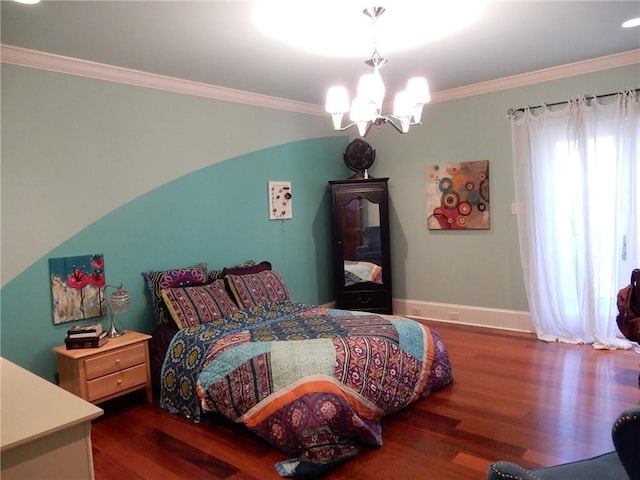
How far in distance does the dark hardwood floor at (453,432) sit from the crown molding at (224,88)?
2.53m

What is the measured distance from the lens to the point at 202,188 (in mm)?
4324

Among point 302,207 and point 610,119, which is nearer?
point 610,119

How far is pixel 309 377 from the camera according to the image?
2.65 m

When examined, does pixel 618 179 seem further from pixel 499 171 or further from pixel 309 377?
pixel 309 377

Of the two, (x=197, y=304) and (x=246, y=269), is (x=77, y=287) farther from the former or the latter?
(x=246, y=269)

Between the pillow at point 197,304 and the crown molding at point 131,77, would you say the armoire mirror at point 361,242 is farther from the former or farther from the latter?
the pillow at point 197,304

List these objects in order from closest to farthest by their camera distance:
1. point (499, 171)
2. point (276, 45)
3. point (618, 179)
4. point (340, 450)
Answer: point (340, 450), point (276, 45), point (618, 179), point (499, 171)

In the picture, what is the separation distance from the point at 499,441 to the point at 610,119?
3054 millimetres

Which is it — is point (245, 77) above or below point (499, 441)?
above

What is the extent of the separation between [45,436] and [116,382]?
6.76ft

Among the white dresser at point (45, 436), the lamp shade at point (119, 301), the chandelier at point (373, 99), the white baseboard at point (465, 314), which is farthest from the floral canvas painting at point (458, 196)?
the white dresser at point (45, 436)

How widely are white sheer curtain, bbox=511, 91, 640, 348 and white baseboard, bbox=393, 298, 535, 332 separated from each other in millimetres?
267

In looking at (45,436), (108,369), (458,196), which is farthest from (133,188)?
(458,196)

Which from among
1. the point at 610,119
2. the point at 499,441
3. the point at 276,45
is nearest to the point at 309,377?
the point at 499,441
